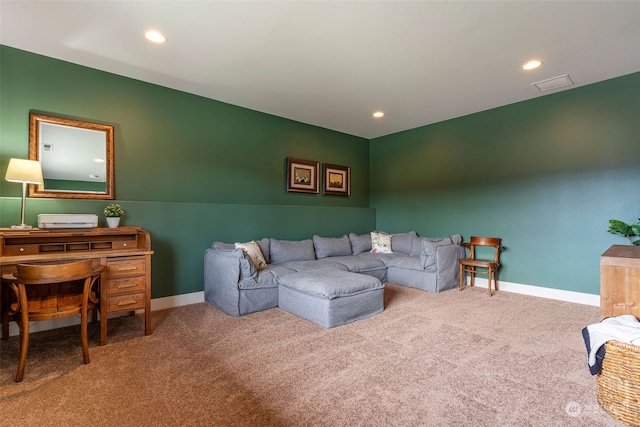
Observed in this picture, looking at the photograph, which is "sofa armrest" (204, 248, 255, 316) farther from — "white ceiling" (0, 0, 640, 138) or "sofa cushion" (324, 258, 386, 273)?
"white ceiling" (0, 0, 640, 138)

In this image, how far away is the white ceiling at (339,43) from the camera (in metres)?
2.32

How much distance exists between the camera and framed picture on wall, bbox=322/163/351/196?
219 inches

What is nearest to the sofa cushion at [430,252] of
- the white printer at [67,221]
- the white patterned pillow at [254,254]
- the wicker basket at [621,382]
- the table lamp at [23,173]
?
the white patterned pillow at [254,254]

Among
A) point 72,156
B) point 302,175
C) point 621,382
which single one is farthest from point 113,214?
point 621,382

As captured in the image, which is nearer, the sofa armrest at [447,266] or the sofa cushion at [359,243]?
the sofa armrest at [447,266]

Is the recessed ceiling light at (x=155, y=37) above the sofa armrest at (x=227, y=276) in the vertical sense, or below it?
above

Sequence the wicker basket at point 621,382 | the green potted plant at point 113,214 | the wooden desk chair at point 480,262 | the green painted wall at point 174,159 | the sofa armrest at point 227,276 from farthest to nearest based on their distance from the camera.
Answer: the wooden desk chair at point 480,262 < the sofa armrest at point 227,276 < the green potted plant at point 113,214 < the green painted wall at point 174,159 < the wicker basket at point 621,382

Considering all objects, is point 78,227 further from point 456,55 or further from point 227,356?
point 456,55

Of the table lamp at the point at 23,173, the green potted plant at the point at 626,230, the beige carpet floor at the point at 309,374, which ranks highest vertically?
the table lamp at the point at 23,173

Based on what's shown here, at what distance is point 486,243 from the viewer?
4.47m

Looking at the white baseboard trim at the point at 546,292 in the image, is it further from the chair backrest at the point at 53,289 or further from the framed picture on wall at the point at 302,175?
the chair backrest at the point at 53,289

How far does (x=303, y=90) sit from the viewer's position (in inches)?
151

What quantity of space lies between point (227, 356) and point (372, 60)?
305 cm

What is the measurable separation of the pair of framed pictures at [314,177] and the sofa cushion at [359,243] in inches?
36.6
